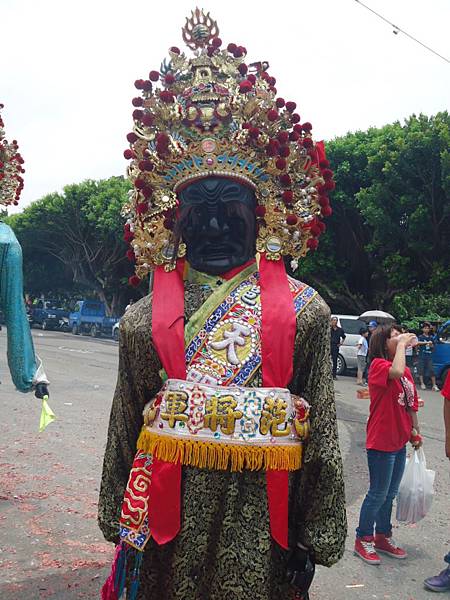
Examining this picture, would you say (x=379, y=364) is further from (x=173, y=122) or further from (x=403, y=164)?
(x=403, y=164)

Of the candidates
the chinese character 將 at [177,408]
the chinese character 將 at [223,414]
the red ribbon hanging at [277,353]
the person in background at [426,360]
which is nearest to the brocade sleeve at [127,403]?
the chinese character 將 at [177,408]

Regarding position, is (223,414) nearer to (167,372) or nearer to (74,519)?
(167,372)

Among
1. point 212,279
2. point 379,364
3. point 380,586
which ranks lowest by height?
point 380,586

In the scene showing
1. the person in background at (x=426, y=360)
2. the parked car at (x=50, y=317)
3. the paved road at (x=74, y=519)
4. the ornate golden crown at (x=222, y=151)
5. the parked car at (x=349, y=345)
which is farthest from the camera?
the parked car at (x=50, y=317)

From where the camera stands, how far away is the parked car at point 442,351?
1359 cm

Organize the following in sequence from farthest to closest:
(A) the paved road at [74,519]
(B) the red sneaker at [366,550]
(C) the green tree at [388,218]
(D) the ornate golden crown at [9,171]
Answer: (C) the green tree at [388,218] → (D) the ornate golden crown at [9,171] → (B) the red sneaker at [366,550] → (A) the paved road at [74,519]

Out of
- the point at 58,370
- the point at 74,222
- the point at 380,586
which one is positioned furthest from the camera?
the point at 74,222

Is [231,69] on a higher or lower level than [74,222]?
lower

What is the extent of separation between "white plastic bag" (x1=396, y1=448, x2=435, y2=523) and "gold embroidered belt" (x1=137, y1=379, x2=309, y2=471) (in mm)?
2347

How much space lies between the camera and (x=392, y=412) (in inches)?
159

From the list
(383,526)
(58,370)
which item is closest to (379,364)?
(383,526)

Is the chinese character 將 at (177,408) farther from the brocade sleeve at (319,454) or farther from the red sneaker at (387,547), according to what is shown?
the red sneaker at (387,547)

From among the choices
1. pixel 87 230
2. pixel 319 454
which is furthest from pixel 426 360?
pixel 87 230

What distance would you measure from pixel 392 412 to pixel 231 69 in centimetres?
260
